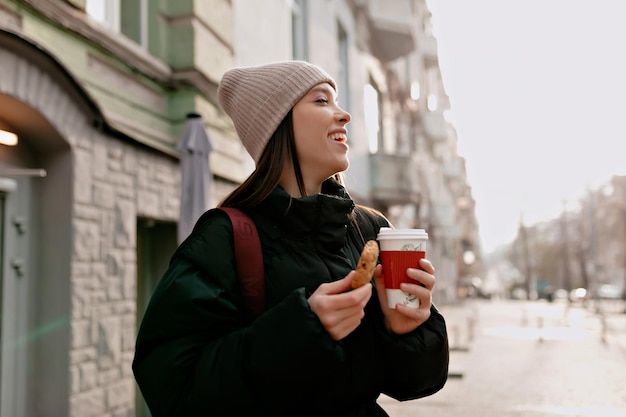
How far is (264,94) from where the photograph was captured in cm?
187

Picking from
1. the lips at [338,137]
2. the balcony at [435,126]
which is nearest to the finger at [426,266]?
the lips at [338,137]

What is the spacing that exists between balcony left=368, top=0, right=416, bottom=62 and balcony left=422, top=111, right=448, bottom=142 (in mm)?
11959

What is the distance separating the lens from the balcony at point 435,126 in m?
30.8

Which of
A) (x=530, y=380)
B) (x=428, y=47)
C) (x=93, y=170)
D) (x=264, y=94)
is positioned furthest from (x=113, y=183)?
(x=428, y=47)

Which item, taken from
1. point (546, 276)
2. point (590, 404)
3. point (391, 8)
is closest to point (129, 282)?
point (590, 404)

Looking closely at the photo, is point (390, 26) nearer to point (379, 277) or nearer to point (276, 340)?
point (379, 277)

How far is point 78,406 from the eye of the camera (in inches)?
200

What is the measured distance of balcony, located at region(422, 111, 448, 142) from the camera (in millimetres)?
30767

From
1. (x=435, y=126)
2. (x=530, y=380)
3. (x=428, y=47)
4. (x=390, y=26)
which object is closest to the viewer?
(x=530, y=380)

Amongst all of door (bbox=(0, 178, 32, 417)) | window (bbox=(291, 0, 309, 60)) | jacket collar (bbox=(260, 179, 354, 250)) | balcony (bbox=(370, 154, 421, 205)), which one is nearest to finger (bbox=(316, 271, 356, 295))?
jacket collar (bbox=(260, 179, 354, 250))

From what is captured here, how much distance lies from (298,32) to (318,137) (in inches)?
416

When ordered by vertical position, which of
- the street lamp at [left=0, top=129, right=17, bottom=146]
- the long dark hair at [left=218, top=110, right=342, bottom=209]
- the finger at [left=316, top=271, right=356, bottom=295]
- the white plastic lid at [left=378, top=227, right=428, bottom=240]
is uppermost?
the street lamp at [left=0, top=129, right=17, bottom=146]

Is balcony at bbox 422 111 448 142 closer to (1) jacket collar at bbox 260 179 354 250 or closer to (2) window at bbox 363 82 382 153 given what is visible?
(2) window at bbox 363 82 382 153

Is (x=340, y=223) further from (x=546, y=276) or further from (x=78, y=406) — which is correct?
(x=546, y=276)
